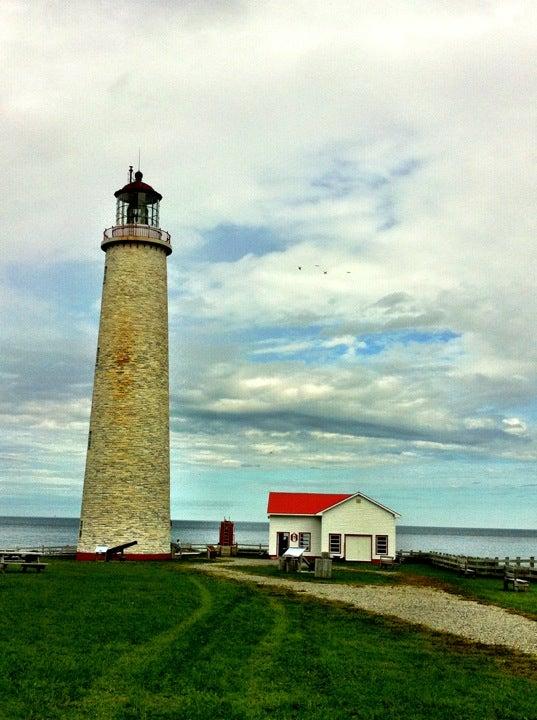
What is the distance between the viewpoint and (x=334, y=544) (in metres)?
45.2

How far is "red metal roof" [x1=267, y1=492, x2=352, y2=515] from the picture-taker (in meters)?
46.2

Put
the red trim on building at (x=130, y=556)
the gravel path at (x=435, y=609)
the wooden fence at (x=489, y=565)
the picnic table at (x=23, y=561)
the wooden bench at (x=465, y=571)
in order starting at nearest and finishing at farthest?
the gravel path at (x=435, y=609) → the picnic table at (x=23, y=561) → the wooden fence at (x=489, y=565) → the wooden bench at (x=465, y=571) → the red trim on building at (x=130, y=556)

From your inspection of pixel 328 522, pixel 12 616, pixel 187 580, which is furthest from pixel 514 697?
pixel 328 522

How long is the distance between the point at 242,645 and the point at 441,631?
18.1 ft

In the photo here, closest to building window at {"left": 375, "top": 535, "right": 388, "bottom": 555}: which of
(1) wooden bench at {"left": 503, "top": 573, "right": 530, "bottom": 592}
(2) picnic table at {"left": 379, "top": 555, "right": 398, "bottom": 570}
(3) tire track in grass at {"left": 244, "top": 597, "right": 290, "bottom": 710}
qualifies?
(2) picnic table at {"left": 379, "top": 555, "right": 398, "bottom": 570}

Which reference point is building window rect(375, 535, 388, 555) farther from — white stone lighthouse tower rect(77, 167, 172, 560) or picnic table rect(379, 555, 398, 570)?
white stone lighthouse tower rect(77, 167, 172, 560)

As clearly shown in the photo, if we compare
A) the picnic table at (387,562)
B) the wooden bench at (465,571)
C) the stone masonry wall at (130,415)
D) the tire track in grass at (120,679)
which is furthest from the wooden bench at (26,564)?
the wooden bench at (465,571)

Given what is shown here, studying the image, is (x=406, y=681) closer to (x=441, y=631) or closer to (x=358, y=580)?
(x=441, y=631)

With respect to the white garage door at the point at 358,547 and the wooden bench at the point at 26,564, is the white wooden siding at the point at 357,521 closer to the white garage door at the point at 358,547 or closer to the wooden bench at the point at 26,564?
the white garage door at the point at 358,547

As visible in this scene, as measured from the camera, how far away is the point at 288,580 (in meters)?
30.3

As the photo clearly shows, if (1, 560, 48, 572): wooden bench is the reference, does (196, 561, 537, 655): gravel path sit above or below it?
below

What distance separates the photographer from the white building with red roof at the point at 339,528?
45.1 meters

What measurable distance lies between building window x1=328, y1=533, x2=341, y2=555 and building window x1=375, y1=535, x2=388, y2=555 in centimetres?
223

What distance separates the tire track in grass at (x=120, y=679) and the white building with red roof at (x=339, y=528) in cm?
2817
